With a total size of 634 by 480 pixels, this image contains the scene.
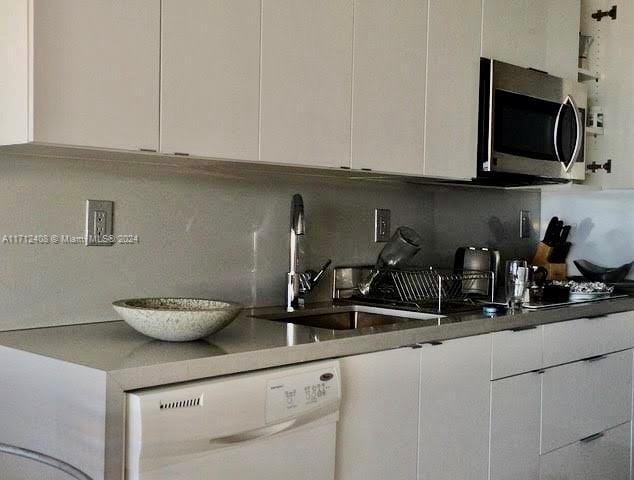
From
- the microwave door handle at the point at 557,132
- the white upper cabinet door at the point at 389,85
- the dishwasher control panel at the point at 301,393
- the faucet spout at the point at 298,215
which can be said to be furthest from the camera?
the microwave door handle at the point at 557,132

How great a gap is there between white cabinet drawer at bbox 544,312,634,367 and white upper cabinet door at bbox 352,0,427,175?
0.75 meters

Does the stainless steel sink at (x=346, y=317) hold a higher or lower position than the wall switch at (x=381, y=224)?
lower

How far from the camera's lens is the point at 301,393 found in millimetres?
1798

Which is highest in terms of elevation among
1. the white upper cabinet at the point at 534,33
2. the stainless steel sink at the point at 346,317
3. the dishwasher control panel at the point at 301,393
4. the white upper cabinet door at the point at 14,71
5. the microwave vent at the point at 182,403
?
the white upper cabinet at the point at 534,33

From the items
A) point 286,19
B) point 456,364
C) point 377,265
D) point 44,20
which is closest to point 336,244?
point 377,265

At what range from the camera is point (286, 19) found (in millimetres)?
2178

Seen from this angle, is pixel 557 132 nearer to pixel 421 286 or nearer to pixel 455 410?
pixel 421 286

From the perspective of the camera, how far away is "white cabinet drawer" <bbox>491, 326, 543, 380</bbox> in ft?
8.18

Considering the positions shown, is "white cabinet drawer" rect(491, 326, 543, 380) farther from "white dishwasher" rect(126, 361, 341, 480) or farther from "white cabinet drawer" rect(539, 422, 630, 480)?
"white dishwasher" rect(126, 361, 341, 480)

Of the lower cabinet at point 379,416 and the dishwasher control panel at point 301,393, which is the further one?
the lower cabinet at point 379,416

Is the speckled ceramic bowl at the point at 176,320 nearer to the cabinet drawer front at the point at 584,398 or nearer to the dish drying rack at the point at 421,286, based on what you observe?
the dish drying rack at the point at 421,286

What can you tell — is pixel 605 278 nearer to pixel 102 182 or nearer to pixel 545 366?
pixel 545 366

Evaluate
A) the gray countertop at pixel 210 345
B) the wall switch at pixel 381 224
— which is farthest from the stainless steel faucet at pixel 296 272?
the wall switch at pixel 381 224

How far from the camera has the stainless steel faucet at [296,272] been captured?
2.55 meters
